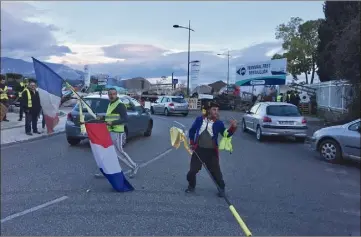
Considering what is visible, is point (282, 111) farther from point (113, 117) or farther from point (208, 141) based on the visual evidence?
point (208, 141)

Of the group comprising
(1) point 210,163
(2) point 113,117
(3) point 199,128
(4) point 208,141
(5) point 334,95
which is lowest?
(1) point 210,163

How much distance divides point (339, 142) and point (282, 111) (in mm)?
4898

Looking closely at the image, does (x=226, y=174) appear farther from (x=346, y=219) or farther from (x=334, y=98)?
(x=334, y=98)

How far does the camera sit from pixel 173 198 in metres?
6.62

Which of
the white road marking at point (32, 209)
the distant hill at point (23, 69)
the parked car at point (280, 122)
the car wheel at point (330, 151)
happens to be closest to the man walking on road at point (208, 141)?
the white road marking at point (32, 209)

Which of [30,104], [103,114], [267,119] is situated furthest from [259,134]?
[30,104]

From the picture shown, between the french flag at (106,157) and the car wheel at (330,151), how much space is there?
588 centimetres

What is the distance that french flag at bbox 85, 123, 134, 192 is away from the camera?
7.00m

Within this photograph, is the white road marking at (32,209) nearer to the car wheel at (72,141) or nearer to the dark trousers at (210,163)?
the dark trousers at (210,163)

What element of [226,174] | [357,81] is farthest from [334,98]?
[226,174]

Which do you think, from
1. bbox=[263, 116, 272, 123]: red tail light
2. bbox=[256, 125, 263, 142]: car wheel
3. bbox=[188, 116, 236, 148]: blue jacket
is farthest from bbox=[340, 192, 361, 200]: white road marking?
bbox=[256, 125, 263, 142]: car wheel

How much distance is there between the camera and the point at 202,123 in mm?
6938

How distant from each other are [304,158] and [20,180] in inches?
288

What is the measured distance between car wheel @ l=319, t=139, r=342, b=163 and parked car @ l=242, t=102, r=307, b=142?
3865 mm
